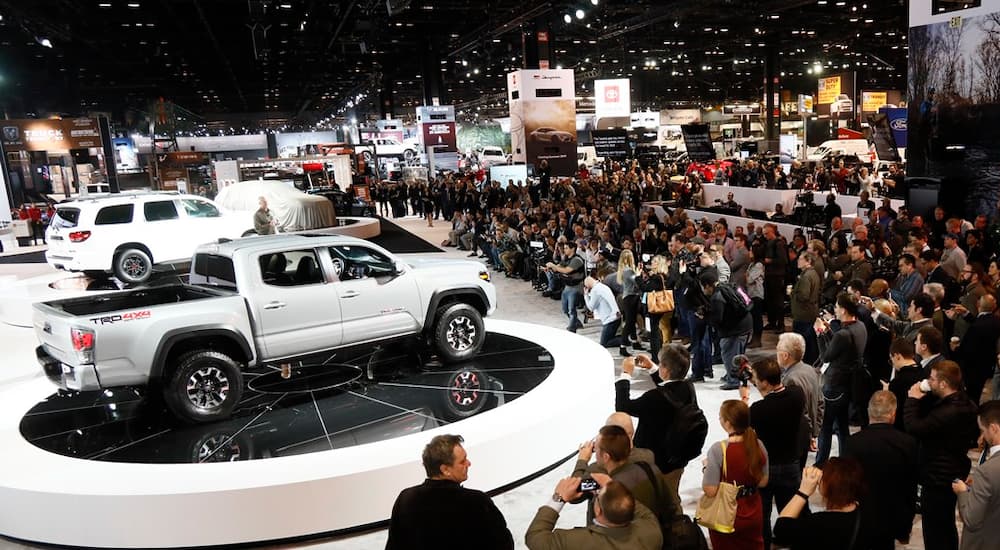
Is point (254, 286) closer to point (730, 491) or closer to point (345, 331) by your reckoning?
point (345, 331)

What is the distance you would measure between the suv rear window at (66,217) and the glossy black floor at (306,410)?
6.76 metres

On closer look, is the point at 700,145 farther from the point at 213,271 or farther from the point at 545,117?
the point at 213,271

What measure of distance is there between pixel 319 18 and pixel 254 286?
2598cm

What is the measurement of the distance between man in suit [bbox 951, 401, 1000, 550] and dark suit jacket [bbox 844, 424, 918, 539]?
0.31 meters

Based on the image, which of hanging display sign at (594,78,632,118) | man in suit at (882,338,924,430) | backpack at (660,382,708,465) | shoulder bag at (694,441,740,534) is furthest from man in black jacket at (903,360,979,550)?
hanging display sign at (594,78,632,118)

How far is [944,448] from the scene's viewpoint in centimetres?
429

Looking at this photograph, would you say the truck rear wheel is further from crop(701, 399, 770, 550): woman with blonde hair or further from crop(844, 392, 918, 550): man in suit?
crop(844, 392, 918, 550): man in suit

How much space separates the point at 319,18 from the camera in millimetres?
29797

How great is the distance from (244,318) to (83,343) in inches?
52.4

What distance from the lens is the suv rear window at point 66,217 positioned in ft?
43.0

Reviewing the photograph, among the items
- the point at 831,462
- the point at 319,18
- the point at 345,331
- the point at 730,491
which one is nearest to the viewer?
the point at 831,462

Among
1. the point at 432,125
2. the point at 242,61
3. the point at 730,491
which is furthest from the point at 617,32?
the point at 730,491

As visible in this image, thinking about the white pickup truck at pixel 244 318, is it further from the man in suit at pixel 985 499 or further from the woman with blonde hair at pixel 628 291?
the man in suit at pixel 985 499

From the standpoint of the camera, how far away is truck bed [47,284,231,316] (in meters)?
6.47
